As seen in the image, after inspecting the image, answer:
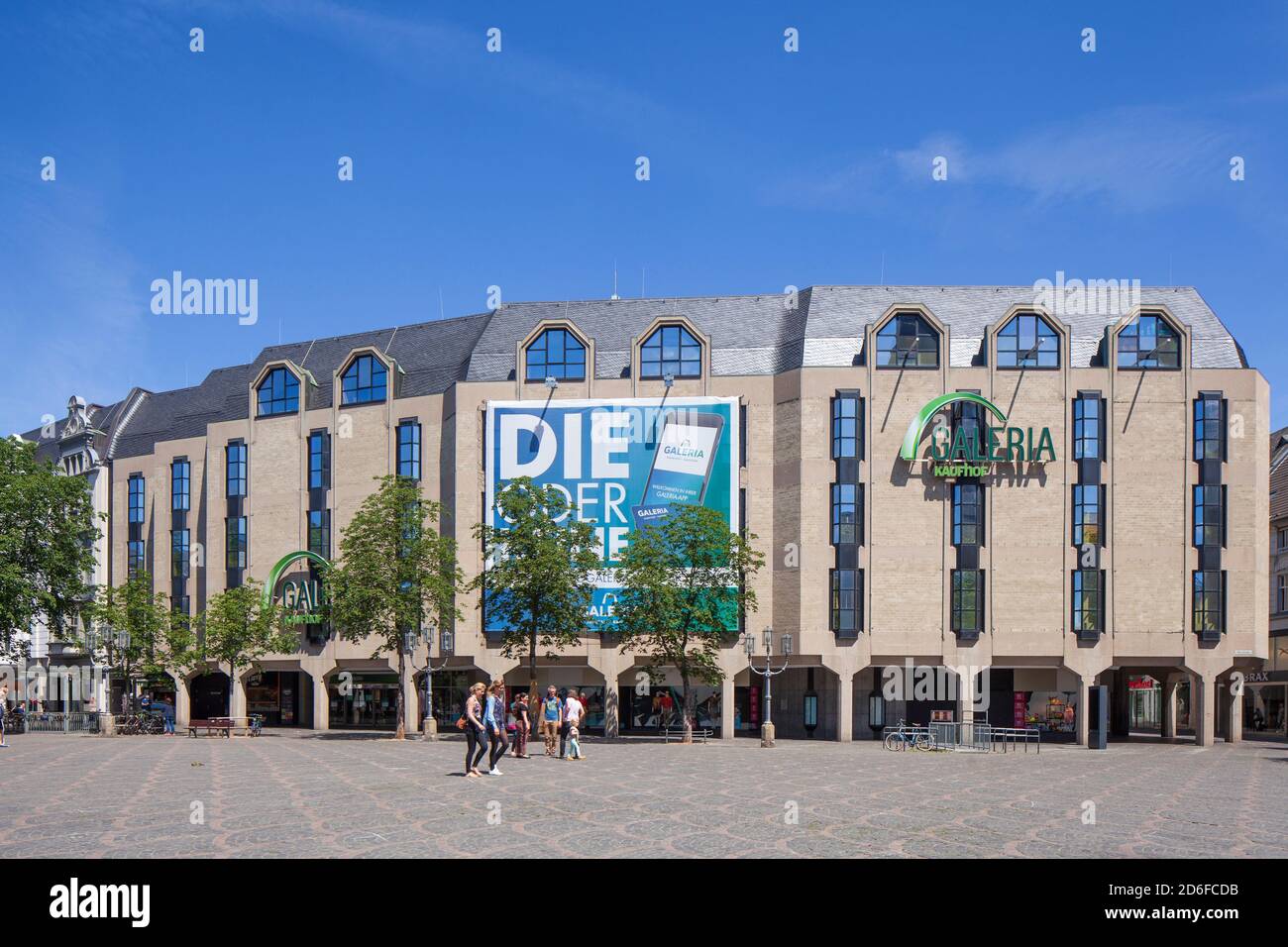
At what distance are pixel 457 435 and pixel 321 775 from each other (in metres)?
33.6

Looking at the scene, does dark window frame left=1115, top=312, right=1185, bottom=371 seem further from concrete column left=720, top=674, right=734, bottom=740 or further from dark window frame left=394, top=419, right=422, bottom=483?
dark window frame left=394, top=419, right=422, bottom=483

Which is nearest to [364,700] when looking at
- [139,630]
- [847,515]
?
[139,630]

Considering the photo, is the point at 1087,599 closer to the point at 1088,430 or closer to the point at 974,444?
the point at 1088,430

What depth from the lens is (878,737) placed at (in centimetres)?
5856

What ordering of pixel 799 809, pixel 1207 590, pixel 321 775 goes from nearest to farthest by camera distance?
pixel 799 809 → pixel 321 775 → pixel 1207 590

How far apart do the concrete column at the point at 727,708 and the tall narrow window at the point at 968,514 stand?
11.8 m

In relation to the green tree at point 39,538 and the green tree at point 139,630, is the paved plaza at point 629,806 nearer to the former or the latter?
the green tree at point 139,630

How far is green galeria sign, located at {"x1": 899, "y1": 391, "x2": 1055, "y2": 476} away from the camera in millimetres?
56719

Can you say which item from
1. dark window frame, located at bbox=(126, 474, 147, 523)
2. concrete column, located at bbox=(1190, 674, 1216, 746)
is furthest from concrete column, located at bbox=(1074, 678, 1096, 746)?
dark window frame, located at bbox=(126, 474, 147, 523)

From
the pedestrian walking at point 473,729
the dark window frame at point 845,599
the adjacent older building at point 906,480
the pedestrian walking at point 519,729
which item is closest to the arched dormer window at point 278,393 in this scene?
the adjacent older building at point 906,480

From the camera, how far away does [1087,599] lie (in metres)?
56.6
